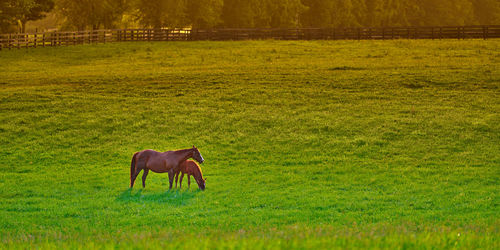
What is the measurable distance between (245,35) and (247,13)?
63.8ft

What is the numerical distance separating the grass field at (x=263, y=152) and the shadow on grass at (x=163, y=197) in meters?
0.06

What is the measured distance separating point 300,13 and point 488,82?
7792 centimetres

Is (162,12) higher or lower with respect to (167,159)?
higher

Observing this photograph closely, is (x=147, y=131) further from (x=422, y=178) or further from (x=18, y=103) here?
(x=422, y=178)

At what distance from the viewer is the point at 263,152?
69.4 ft

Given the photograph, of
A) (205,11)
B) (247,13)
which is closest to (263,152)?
(205,11)

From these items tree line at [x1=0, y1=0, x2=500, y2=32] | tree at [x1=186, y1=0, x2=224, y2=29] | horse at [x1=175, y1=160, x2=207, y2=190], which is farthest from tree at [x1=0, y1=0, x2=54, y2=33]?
horse at [x1=175, y1=160, x2=207, y2=190]

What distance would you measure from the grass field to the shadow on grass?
6 centimetres

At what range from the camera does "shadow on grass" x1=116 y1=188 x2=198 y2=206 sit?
1418 centimetres

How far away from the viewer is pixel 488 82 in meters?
34.6

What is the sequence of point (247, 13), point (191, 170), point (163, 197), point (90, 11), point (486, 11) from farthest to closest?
point (486, 11) → point (247, 13) → point (90, 11) → point (191, 170) → point (163, 197)

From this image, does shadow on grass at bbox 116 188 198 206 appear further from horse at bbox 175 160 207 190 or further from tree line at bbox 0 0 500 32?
tree line at bbox 0 0 500 32

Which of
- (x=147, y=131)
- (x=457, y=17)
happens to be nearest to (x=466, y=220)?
(x=147, y=131)

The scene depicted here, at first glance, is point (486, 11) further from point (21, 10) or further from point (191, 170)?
point (191, 170)
